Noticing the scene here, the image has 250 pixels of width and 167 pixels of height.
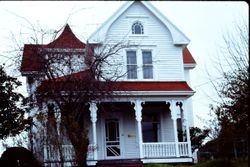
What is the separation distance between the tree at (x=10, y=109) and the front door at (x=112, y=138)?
6303mm

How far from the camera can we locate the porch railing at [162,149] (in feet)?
93.8

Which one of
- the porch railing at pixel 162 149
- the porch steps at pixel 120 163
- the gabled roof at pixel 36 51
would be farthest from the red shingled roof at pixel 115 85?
the porch steps at pixel 120 163

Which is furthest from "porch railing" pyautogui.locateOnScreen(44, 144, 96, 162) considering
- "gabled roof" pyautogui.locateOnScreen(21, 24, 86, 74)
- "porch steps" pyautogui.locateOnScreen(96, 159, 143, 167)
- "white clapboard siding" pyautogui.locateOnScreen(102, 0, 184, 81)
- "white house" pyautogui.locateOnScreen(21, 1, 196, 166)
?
"white clapboard siding" pyautogui.locateOnScreen(102, 0, 184, 81)

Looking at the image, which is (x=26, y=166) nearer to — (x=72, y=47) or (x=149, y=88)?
(x=72, y=47)

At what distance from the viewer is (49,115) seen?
2106cm

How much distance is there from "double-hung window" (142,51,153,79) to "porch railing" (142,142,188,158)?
13.9 ft

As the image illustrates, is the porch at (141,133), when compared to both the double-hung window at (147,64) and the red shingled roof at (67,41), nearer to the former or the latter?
the double-hung window at (147,64)

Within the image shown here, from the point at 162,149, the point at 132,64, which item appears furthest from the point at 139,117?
the point at 132,64

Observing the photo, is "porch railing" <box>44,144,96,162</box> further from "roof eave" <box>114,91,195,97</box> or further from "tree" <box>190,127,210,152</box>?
"tree" <box>190,127,210,152</box>

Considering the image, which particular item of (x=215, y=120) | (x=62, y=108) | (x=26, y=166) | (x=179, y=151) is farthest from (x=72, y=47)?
(x=179, y=151)

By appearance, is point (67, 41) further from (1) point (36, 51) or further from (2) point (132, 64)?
(2) point (132, 64)

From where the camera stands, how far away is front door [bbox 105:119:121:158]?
29.8 m

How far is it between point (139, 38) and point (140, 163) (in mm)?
→ 7867

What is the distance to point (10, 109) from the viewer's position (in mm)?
25344
